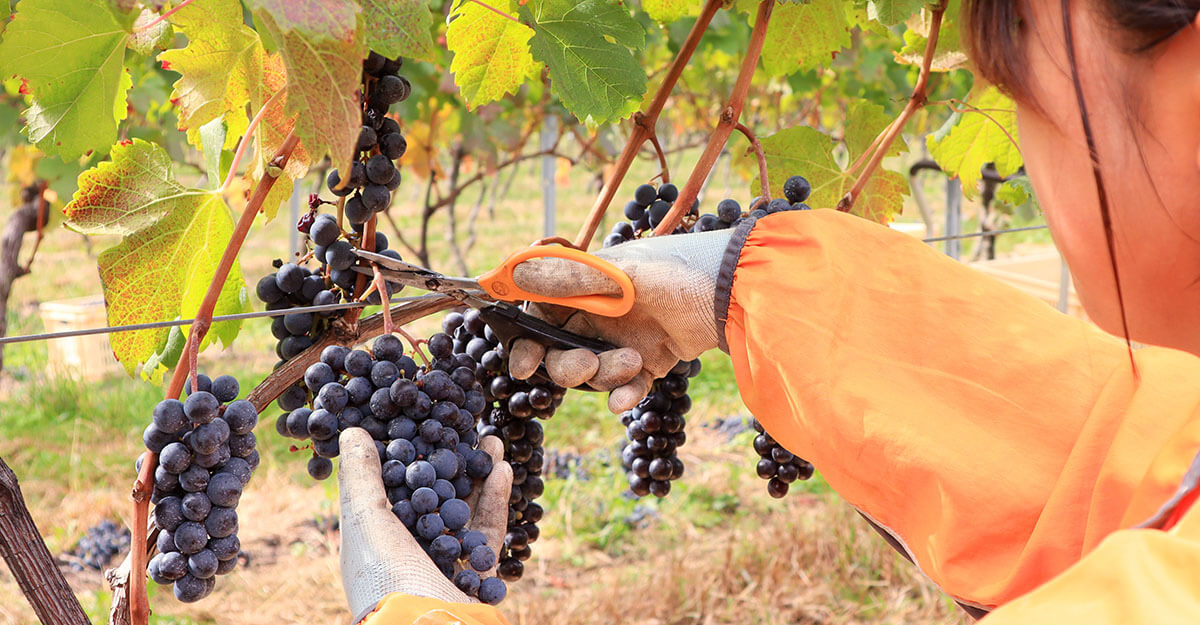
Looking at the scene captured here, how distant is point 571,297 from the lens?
102 centimetres

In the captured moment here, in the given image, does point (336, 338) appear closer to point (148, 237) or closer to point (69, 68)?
point (148, 237)

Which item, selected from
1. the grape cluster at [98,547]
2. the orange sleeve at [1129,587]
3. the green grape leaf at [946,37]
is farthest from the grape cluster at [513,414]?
the grape cluster at [98,547]

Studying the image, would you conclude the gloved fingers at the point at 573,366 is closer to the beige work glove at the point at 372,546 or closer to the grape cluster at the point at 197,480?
the beige work glove at the point at 372,546

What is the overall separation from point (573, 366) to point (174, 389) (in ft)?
1.32

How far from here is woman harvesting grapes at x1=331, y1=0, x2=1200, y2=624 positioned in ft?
2.12

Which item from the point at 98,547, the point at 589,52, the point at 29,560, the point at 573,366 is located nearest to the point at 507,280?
the point at 573,366

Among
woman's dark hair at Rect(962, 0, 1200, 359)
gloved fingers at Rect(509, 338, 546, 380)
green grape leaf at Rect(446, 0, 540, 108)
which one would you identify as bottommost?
gloved fingers at Rect(509, 338, 546, 380)

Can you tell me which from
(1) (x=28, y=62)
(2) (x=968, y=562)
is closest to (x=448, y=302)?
(1) (x=28, y=62)

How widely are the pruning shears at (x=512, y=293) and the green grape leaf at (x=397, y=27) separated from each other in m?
0.27

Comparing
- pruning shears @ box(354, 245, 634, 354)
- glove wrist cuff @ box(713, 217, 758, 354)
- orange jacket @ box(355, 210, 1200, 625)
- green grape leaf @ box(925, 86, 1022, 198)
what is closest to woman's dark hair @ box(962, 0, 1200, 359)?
orange jacket @ box(355, 210, 1200, 625)

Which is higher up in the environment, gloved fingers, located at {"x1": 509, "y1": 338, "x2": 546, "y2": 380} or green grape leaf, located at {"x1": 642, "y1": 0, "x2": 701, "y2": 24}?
green grape leaf, located at {"x1": 642, "y1": 0, "x2": 701, "y2": 24}

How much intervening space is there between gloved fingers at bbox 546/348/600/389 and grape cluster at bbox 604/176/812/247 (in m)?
0.25

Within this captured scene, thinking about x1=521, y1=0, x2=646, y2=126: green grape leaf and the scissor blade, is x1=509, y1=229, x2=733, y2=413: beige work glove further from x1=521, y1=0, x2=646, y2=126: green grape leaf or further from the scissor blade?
x1=521, y1=0, x2=646, y2=126: green grape leaf

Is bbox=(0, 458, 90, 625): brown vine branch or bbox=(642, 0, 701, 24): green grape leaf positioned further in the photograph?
bbox=(642, 0, 701, 24): green grape leaf
